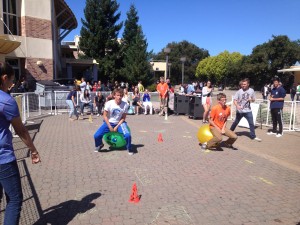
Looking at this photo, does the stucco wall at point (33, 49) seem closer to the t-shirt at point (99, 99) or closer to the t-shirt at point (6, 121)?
the t-shirt at point (99, 99)

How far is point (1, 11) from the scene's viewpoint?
1747 cm

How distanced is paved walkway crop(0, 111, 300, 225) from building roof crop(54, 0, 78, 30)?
2053 cm

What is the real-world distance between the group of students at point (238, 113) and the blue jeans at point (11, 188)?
5475 millimetres

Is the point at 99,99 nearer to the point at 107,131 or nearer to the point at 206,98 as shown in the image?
the point at 206,98

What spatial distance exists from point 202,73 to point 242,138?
2896 inches

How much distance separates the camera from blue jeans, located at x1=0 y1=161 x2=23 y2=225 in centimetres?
288

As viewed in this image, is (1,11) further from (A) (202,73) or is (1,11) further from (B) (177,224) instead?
(A) (202,73)

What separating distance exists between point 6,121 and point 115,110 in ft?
14.2

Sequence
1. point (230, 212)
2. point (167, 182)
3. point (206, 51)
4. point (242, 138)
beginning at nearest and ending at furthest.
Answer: point (230, 212) < point (167, 182) < point (242, 138) < point (206, 51)

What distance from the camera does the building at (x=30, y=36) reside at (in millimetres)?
18828

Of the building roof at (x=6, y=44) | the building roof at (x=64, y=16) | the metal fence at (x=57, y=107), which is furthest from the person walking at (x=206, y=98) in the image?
the building roof at (x=64, y=16)

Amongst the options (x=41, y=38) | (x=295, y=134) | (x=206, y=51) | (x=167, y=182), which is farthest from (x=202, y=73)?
(x=167, y=182)

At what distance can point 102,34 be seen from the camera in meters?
37.1

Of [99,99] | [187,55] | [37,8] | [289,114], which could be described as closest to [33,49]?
[37,8]
